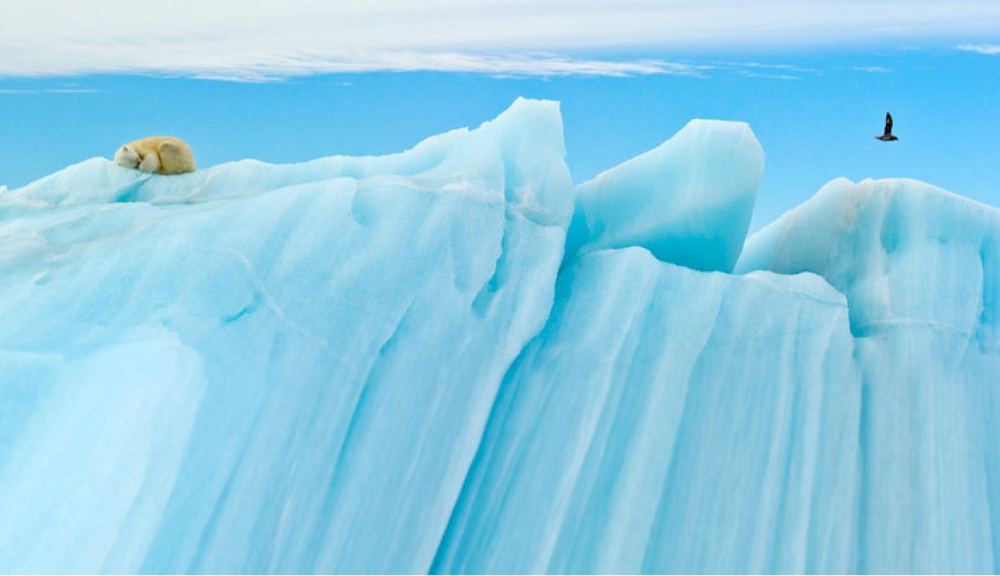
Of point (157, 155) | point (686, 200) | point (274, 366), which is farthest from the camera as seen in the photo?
point (157, 155)

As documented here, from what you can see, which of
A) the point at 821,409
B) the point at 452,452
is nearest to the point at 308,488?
the point at 452,452

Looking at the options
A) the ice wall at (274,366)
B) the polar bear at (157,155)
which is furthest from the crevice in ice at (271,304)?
the polar bear at (157,155)

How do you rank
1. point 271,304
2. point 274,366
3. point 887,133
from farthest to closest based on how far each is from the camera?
point 887,133 → point 271,304 → point 274,366

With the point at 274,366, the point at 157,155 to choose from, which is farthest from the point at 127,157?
the point at 274,366

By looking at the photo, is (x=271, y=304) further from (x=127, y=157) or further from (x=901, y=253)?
(x=901, y=253)

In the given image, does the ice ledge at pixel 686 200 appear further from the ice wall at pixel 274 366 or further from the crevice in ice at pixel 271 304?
the crevice in ice at pixel 271 304

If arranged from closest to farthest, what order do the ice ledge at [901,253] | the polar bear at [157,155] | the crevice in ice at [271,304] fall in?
the crevice in ice at [271,304], the ice ledge at [901,253], the polar bear at [157,155]

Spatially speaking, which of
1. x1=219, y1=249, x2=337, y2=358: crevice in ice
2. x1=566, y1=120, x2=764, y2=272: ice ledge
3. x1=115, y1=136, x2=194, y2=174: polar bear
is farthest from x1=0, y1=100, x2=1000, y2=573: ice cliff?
x1=115, y1=136, x2=194, y2=174: polar bear
